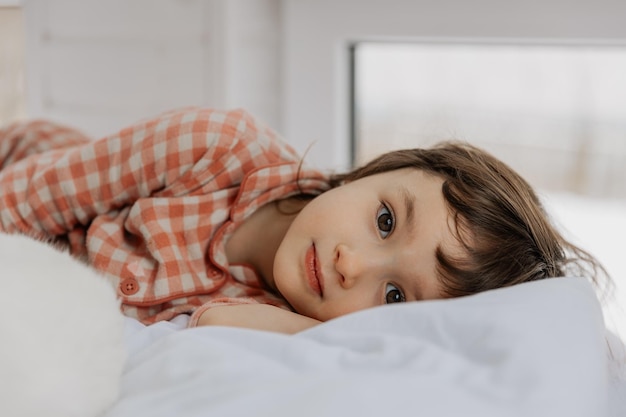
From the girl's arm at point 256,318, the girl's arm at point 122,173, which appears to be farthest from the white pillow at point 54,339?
the girl's arm at point 122,173

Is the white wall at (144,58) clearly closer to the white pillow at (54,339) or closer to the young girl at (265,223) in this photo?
the young girl at (265,223)

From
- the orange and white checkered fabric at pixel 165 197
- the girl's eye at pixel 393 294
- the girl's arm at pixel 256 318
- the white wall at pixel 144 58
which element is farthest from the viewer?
the white wall at pixel 144 58

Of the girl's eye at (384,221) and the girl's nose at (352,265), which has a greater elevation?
the girl's eye at (384,221)

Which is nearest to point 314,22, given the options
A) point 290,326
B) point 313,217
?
point 313,217

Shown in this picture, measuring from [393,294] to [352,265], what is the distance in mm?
75

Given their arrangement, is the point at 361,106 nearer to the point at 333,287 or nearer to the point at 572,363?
the point at 333,287

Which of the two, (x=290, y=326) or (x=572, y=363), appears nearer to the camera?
(x=572, y=363)

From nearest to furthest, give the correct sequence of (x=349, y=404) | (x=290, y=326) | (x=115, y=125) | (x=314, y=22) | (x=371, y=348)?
(x=349, y=404), (x=371, y=348), (x=290, y=326), (x=314, y=22), (x=115, y=125)

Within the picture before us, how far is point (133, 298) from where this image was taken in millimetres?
1058

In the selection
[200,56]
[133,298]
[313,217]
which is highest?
[200,56]

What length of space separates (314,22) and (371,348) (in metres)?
1.28

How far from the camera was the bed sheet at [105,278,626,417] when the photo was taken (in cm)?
62

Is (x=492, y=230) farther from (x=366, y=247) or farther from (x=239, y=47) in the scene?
(x=239, y=47)

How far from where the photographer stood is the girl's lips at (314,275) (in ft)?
3.33
